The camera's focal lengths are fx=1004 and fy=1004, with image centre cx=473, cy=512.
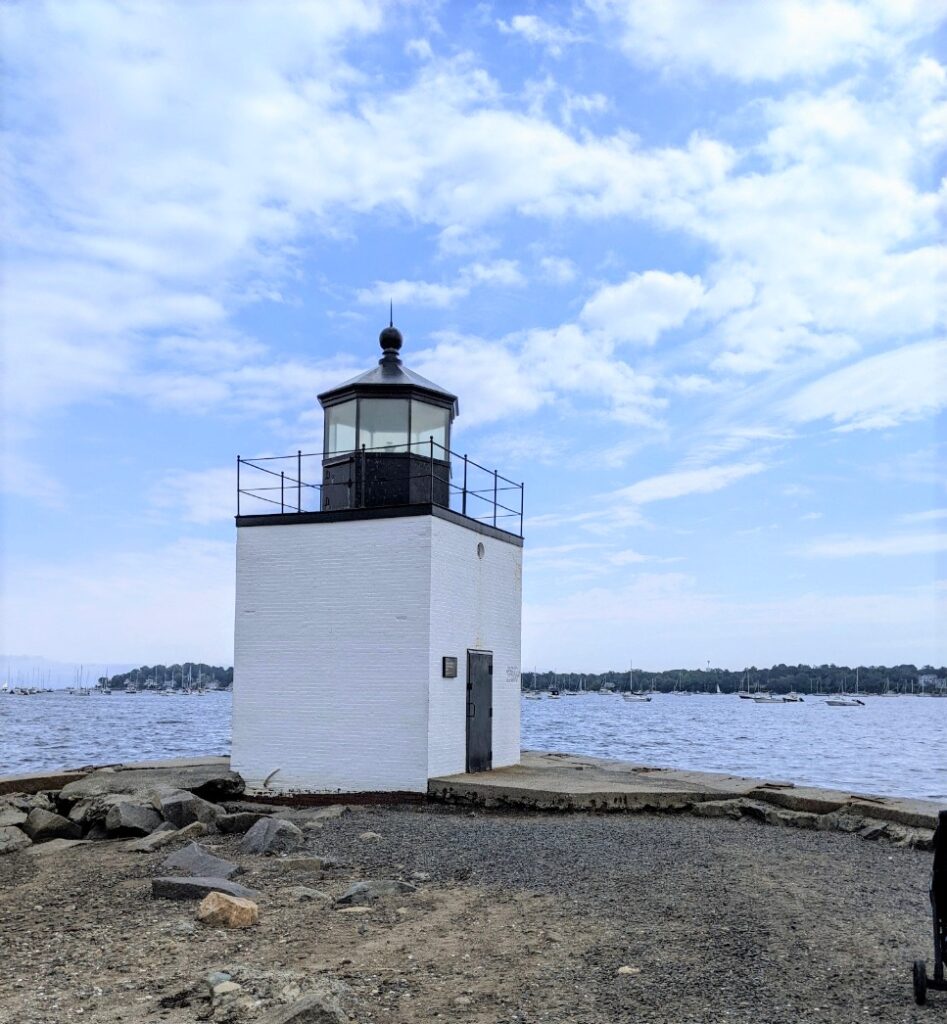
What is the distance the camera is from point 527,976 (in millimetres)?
5844

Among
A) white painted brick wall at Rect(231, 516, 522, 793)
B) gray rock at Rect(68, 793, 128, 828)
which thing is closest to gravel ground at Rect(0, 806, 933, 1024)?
gray rock at Rect(68, 793, 128, 828)

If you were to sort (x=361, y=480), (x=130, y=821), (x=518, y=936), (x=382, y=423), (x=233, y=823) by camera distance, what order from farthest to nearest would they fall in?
(x=382, y=423) → (x=361, y=480) → (x=130, y=821) → (x=233, y=823) → (x=518, y=936)

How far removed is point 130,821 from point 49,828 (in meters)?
1.15

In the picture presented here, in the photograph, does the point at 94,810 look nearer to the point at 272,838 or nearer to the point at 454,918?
the point at 272,838

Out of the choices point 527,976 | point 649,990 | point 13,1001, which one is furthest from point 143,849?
point 649,990

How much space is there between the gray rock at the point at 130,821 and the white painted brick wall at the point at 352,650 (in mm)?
2478

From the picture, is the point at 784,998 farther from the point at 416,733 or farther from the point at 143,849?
the point at 416,733

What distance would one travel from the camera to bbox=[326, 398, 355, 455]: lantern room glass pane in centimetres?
1495

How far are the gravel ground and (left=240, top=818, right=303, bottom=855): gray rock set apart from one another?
0.24 m

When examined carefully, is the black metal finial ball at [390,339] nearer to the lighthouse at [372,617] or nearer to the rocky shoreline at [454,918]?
the lighthouse at [372,617]

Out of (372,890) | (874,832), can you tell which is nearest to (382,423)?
(372,890)

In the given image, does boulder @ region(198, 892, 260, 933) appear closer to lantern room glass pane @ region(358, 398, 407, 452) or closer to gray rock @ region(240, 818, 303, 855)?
gray rock @ region(240, 818, 303, 855)

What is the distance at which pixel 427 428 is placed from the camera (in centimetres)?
1502

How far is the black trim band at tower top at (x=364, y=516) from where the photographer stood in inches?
538
